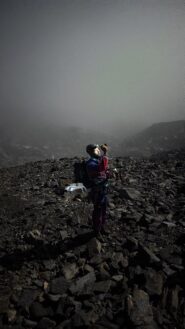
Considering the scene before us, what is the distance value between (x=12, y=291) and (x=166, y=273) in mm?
3028

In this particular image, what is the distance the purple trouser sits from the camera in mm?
7162

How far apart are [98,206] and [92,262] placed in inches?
50.7

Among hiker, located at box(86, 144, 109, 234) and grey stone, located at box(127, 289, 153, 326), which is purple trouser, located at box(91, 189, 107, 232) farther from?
grey stone, located at box(127, 289, 153, 326)

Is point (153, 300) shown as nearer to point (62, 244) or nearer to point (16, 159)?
point (62, 244)

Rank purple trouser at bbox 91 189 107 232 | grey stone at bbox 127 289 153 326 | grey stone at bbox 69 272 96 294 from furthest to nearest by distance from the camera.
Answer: purple trouser at bbox 91 189 107 232, grey stone at bbox 69 272 96 294, grey stone at bbox 127 289 153 326

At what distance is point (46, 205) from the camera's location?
10406 mm

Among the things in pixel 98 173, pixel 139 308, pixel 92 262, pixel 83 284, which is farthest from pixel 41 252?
pixel 139 308

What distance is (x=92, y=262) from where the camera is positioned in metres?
6.66

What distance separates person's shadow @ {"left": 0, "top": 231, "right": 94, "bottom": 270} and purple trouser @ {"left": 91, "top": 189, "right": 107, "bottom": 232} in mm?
494

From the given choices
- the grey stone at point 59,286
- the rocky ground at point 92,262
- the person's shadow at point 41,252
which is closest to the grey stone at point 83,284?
the rocky ground at point 92,262

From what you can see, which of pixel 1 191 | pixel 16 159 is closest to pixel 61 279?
pixel 1 191

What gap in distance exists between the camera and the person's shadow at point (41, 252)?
6.91m

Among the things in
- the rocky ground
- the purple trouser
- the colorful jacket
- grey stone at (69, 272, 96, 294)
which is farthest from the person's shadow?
the colorful jacket

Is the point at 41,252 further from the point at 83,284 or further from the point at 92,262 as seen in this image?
the point at 83,284
